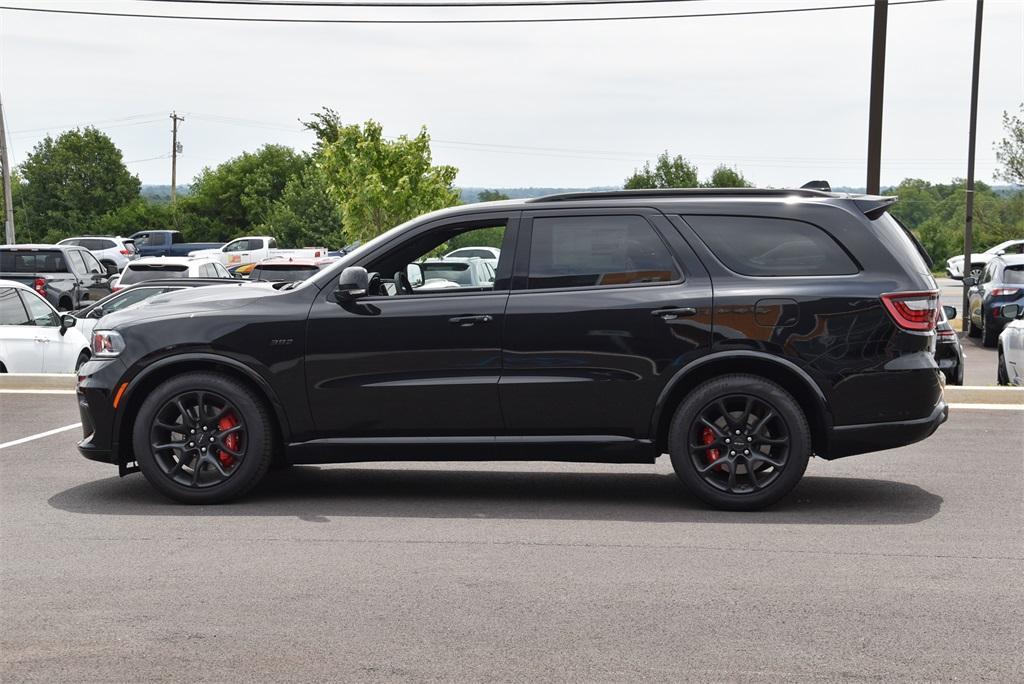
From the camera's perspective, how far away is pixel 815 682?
4.75 m

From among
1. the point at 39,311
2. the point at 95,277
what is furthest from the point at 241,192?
the point at 39,311

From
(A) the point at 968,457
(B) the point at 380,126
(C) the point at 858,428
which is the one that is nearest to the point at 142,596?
(C) the point at 858,428

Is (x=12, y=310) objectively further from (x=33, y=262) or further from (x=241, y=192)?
(x=241, y=192)

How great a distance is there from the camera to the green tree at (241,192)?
9394 centimetres

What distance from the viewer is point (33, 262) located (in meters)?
30.7

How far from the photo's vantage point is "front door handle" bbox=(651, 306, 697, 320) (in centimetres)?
767

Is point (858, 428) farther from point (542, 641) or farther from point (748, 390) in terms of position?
point (542, 641)

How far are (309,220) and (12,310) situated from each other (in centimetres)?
6675

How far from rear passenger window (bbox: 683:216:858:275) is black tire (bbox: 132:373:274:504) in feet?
9.38

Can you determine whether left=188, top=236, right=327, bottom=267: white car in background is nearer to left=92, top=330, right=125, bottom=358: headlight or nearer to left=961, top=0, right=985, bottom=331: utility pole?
left=961, top=0, right=985, bottom=331: utility pole

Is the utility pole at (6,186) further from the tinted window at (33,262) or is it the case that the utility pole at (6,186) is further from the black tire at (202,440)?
the black tire at (202,440)

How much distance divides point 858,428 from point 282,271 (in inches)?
688

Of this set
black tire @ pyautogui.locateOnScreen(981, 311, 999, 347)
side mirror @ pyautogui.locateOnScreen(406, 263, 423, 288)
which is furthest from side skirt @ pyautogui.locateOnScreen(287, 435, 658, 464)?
black tire @ pyautogui.locateOnScreen(981, 311, 999, 347)

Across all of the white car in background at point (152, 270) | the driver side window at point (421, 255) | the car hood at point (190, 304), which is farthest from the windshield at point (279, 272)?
the driver side window at point (421, 255)
